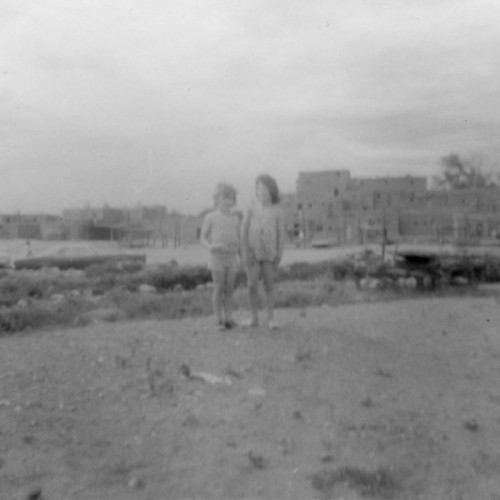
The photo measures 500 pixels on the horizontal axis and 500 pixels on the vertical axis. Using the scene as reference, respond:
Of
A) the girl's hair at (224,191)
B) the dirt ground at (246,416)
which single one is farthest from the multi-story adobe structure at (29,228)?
the dirt ground at (246,416)

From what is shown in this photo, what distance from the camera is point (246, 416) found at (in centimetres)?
485

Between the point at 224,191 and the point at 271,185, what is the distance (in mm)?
453

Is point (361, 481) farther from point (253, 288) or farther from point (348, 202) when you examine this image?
point (348, 202)

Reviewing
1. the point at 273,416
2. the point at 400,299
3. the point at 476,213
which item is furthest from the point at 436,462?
the point at 476,213

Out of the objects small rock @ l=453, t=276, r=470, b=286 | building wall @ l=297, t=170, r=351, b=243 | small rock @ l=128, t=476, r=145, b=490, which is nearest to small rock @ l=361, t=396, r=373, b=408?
small rock @ l=128, t=476, r=145, b=490

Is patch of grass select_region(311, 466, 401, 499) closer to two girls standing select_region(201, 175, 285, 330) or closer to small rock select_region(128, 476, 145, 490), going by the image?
small rock select_region(128, 476, 145, 490)

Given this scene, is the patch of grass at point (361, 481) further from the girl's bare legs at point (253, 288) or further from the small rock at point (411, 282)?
the small rock at point (411, 282)

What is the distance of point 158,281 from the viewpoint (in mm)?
15477

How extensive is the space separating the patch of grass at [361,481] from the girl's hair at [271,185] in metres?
3.69

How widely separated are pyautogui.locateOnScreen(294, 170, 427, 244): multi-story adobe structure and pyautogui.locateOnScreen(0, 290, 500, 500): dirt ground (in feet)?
118

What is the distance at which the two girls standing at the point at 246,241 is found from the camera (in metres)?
7.32

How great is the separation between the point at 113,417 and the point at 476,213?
3300cm

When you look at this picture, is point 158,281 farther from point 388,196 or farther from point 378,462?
point 388,196

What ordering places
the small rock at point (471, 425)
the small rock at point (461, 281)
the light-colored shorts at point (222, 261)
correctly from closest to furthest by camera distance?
the small rock at point (471, 425), the light-colored shorts at point (222, 261), the small rock at point (461, 281)
